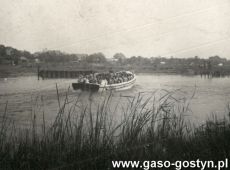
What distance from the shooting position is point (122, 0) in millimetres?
4688

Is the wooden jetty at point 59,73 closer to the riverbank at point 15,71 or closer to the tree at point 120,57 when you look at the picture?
the riverbank at point 15,71

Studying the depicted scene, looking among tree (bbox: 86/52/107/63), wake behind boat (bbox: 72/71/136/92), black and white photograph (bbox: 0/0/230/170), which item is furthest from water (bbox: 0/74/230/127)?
tree (bbox: 86/52/107/63)

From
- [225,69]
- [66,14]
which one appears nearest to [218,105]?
[225,69]

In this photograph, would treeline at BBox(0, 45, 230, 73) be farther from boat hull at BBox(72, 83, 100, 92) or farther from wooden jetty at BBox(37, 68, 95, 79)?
boat hull at BBox(72, 83, 100, 92)

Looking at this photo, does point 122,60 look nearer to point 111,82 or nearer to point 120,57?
point 120,57

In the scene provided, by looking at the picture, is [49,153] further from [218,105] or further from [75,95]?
[218,105]

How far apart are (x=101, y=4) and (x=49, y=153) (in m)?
2.51

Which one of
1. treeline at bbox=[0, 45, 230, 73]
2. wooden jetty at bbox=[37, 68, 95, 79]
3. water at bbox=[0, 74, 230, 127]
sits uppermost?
treeline at bbox=[0, 45, 230, 73]

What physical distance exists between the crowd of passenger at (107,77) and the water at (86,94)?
24 centimetres

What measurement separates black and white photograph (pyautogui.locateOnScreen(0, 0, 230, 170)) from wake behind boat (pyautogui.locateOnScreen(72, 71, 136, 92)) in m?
0.02

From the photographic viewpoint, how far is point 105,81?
5.38 metres

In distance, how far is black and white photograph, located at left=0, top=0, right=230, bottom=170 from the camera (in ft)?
11.1

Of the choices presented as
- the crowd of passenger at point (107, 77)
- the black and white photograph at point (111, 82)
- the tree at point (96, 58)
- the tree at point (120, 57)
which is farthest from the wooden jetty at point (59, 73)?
the tree at point (120, 57)

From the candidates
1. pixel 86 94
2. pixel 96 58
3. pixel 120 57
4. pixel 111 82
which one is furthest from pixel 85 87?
pixel 111 82
